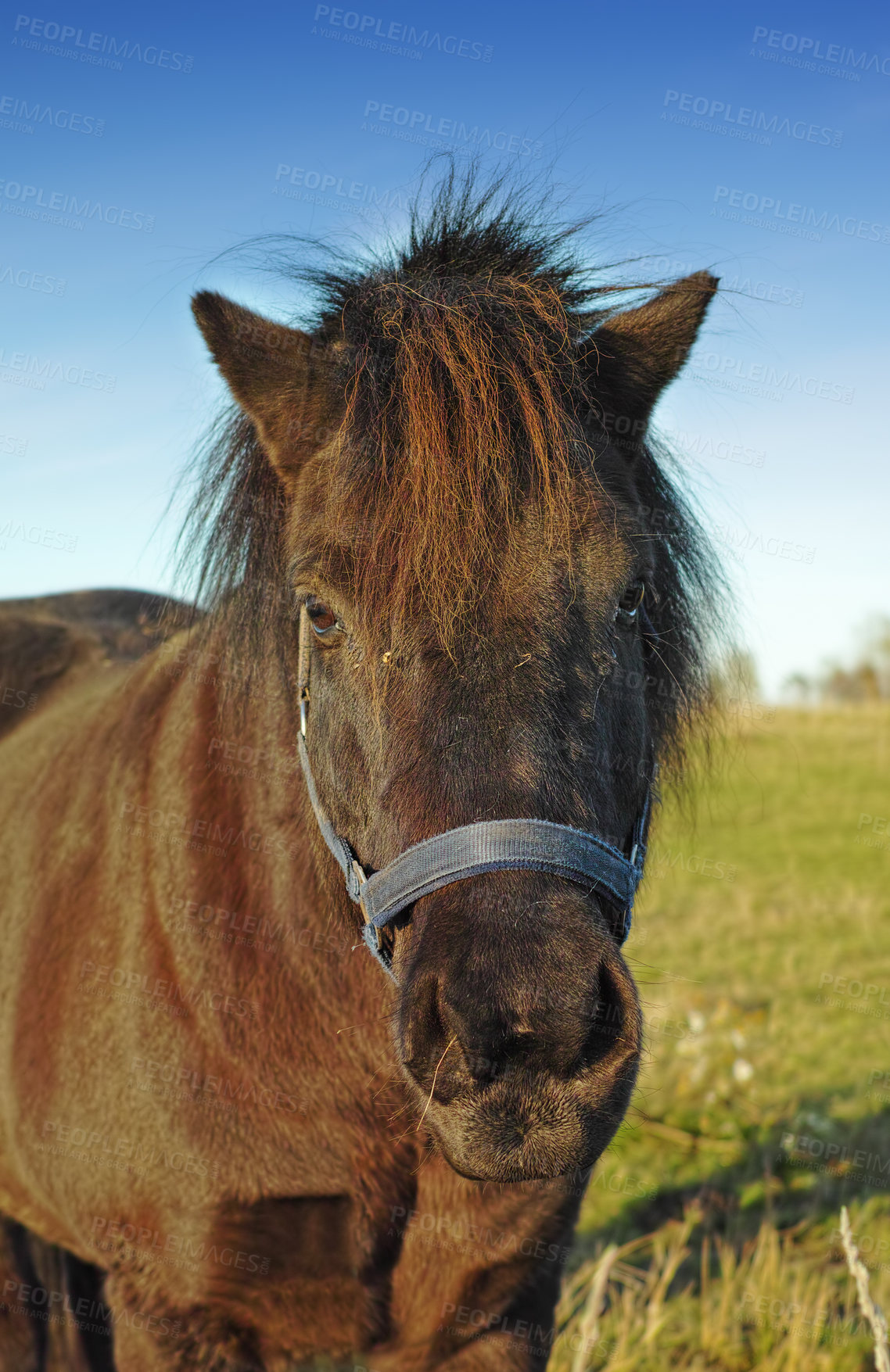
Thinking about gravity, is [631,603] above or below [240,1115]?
above

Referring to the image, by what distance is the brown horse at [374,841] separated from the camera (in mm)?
1654

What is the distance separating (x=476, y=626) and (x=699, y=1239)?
3.94 m

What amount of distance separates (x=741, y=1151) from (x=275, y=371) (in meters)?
4.73

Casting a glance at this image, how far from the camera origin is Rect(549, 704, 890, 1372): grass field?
3.58 metres

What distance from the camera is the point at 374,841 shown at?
77.4 inches

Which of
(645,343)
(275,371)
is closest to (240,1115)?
(275,371)

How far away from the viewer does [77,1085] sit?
273 cm

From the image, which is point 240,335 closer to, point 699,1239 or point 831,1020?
point 699,1239

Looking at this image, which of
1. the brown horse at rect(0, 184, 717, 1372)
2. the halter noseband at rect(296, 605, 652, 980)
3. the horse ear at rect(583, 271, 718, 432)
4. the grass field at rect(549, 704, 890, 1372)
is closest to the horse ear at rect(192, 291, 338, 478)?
the brown horse at rect(0, 184, 717, 1372)

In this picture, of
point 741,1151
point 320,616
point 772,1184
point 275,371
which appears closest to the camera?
point 320,616
